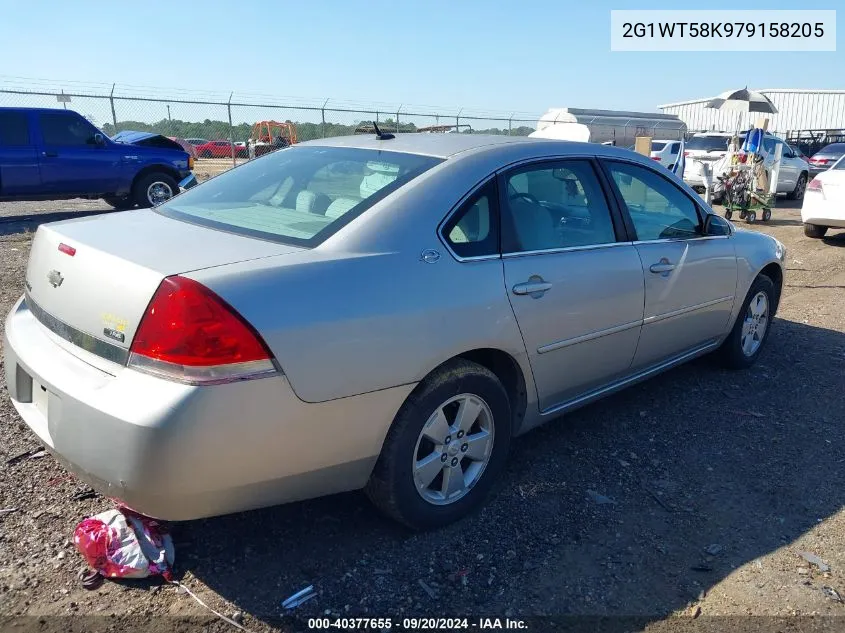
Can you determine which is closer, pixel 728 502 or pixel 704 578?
pixel 704 578

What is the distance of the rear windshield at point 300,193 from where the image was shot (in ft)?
9.09

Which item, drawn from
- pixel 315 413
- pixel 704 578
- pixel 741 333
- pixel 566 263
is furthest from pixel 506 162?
pixel 741 333

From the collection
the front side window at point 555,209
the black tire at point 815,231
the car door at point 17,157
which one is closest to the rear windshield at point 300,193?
the front side window at point 555,209

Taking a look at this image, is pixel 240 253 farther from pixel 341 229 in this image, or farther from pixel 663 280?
pixel 663 280

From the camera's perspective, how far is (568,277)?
322cm

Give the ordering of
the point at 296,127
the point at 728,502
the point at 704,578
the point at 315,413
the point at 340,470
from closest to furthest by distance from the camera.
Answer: the point at 315,413 → the point at 340,470 → the point at 704,578 → the point at 728,502 → the point at 296,127

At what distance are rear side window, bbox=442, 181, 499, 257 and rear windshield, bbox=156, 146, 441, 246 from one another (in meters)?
0.26

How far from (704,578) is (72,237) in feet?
9.11

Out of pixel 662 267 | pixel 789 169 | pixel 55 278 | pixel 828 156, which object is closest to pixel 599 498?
pixel 662 267

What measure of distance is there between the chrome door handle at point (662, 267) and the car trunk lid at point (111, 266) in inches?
83.1

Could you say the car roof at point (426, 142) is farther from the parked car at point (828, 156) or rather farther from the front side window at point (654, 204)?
the parked car at point (828, 156)

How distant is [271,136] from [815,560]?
71.9ft

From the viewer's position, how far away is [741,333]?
189 inches

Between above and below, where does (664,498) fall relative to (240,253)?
below
